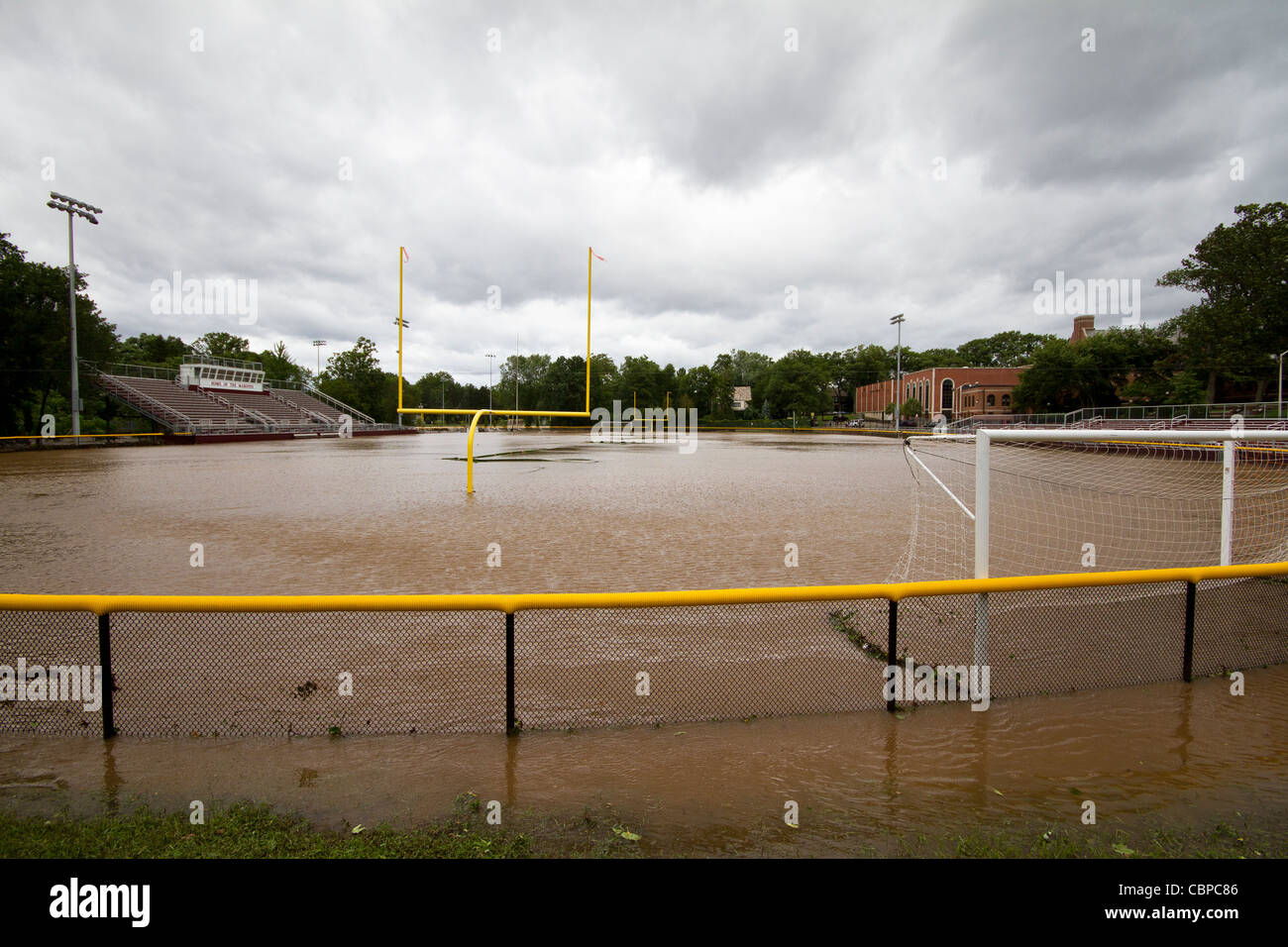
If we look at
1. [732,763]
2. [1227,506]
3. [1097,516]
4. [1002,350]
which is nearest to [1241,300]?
[1097,516]

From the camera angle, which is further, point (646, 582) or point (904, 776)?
point (646, 582)

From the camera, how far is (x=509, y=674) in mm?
3492

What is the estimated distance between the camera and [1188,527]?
9945 millimetres

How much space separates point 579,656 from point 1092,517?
10.4 m

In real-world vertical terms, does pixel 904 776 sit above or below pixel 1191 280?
below

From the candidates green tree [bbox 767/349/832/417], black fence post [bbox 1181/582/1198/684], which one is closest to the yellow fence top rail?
black fence post [bbox 1181/582/1198/684]

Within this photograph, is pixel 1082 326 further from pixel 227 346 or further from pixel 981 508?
pixel 227 346

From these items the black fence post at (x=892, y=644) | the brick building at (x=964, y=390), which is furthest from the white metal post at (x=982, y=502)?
the brick building at (x=964, y=390)

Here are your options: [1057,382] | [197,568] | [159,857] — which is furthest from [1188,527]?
[1057,382]

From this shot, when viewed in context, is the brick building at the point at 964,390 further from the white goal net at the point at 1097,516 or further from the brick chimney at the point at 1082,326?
the white goal net at the point at 1097,516

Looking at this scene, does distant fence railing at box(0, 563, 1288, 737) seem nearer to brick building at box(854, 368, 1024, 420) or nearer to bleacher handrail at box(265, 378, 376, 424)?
bleacher handrail at box(265, 378, 376, 424)

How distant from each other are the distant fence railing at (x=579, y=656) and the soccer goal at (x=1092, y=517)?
65cm
